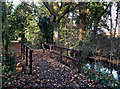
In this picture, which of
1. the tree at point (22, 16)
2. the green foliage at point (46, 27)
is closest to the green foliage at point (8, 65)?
the tree at point (22, 16)

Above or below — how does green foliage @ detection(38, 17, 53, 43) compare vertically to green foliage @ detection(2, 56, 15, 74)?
above

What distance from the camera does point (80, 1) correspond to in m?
6.18

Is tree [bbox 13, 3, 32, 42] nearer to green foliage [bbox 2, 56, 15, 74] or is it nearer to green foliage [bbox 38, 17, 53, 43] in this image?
green foliage [bbox 38, 17, 53, 43]

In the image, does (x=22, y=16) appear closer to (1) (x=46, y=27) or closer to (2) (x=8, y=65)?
(1) (x=46, y=27)

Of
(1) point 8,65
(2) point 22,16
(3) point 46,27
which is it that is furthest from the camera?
(3) point 46,27

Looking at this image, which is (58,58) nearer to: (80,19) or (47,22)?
(80,19)

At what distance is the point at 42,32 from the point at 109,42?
4809 millimetres

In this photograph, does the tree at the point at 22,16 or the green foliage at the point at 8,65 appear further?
the tree at the point at 22,16

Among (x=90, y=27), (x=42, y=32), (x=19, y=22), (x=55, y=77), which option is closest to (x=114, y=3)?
(x=90, y=27)

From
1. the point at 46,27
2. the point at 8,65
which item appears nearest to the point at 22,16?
the point at 46,27

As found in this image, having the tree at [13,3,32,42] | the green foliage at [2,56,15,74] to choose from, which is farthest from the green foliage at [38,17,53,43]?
the green foliage at [2,56,15,74]

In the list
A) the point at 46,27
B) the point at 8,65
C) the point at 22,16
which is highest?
the point at 22,16

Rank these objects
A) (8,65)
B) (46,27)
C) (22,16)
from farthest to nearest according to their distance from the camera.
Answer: (46,27)
(22,16)
(8,65)

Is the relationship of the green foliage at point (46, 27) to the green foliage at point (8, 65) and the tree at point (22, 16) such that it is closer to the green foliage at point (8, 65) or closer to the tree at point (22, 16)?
the tree at point (22, 16)
